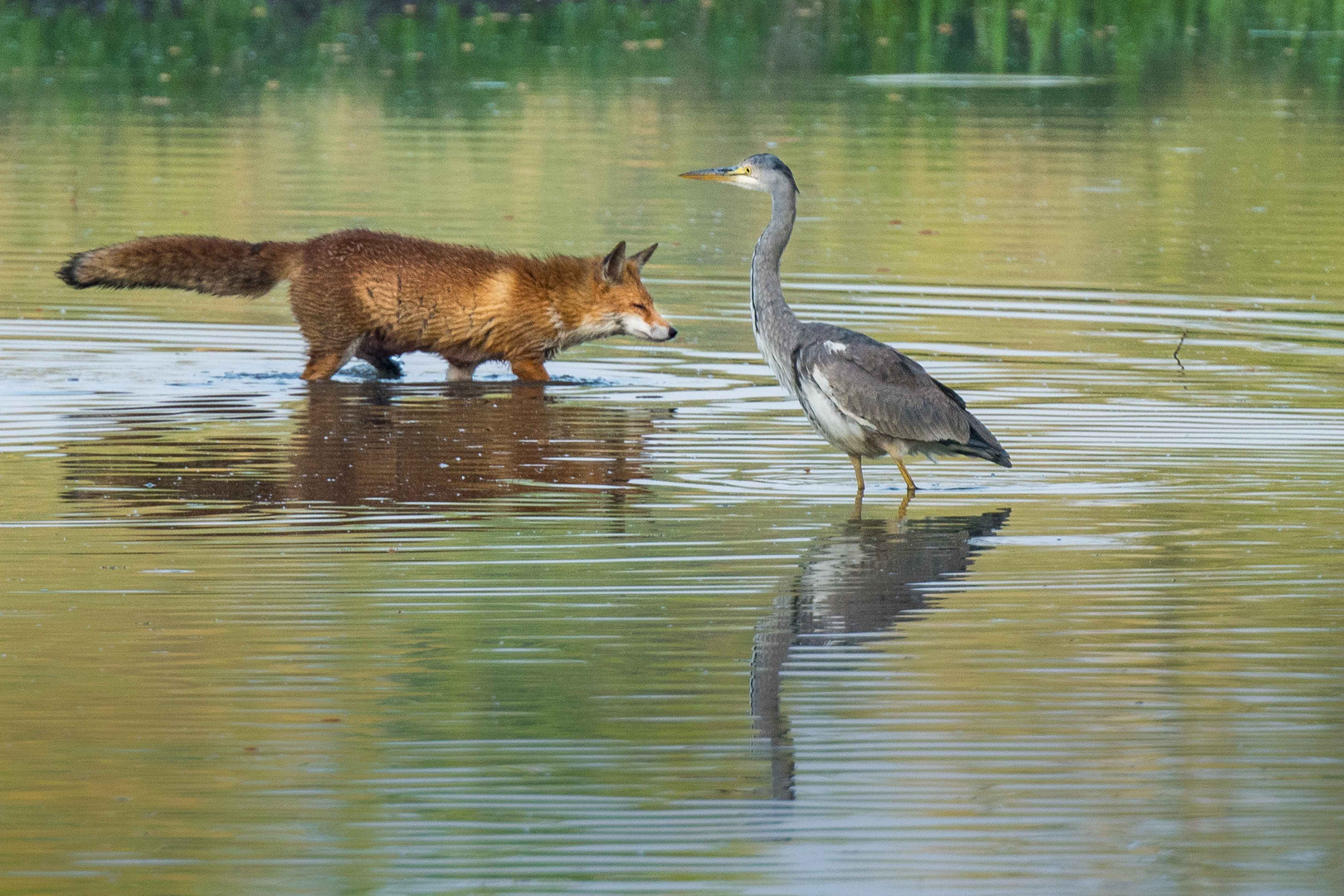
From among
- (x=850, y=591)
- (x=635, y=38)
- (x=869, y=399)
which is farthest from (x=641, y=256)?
(x=635, y=38)

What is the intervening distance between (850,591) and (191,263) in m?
7.50

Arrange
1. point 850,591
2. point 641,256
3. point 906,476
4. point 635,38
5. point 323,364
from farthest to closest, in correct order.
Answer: point 635,38, point 641,256, point 323,364, point 906,476, point 850,591

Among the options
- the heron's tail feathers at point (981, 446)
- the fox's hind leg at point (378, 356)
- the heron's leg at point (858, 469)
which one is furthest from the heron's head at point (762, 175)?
the fox's hind leg at point (378, 356)

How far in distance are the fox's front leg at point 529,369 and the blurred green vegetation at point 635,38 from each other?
19.1 meters

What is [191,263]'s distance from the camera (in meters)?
14.9

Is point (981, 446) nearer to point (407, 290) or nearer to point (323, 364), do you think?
point (407, 290)

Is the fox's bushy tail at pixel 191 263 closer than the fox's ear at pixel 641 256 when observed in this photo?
Yes

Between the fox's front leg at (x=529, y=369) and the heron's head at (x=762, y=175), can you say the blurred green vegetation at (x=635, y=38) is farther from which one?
the heron's head at (x=762, y=175)

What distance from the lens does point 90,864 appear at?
5.67 meters

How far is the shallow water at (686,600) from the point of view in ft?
19.4

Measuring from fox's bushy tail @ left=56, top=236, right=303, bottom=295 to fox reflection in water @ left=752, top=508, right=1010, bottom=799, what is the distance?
6066mm

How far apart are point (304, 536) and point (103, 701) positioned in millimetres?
2525

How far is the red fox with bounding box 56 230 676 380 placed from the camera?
1457 centimetres

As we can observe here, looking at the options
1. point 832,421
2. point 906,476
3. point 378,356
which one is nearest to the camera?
point 832,421
